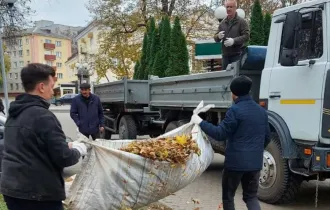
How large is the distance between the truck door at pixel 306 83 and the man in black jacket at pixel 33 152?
3.04 meters

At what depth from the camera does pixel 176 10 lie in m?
22.9

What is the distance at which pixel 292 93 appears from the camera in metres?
4.77

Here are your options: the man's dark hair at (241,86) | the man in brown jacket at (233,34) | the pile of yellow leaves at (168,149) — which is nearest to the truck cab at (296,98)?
the man in brown jacket at (233,34)

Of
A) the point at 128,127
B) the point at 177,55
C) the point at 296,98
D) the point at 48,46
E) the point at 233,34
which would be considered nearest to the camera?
the point at 296,98

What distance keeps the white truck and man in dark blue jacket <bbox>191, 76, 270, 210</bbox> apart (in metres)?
0.95

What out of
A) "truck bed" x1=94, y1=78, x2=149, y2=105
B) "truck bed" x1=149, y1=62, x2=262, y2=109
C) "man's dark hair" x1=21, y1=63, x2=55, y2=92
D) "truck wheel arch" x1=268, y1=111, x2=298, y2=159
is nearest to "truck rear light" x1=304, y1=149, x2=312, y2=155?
"truck wheel arch" x1=268, y1=111, x2=298, y2=159

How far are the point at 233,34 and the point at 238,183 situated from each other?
9.95ft

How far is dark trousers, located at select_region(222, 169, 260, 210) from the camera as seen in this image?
3812 millimetres

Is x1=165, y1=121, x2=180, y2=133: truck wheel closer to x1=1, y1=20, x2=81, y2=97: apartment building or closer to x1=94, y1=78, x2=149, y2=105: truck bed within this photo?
x1=94, y1=78, x2=149, y2=105: truck bed

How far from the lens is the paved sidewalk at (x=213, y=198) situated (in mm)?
5184

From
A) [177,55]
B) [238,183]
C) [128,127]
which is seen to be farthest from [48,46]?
[238,183]

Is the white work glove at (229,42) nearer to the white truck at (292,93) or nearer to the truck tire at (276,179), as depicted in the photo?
the white truck at (292,93)

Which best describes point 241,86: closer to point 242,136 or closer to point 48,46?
point 242,136

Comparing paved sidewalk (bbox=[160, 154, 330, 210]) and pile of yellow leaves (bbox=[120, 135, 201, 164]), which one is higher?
pile of yellow leaves (bbox=[120, 135, 201, 164])
